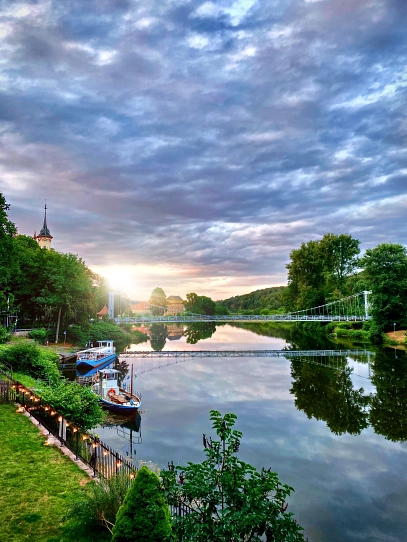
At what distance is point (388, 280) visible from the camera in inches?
1826

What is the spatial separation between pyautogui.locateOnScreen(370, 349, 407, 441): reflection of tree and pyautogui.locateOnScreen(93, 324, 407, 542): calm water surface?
0.05 metres

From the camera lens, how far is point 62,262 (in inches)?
1778

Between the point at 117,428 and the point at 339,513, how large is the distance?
1071cm

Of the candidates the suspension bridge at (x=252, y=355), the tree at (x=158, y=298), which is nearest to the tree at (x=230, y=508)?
the suspension bridge at (x=252, y=355)

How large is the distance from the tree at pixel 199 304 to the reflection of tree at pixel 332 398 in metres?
107

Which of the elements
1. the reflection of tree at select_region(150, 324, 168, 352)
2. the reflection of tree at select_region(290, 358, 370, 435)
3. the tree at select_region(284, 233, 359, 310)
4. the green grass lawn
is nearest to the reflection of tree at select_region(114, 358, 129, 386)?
the reflection of tree at select_region(150, 324, 168, 352)

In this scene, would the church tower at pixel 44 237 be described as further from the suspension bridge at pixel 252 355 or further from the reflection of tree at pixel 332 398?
the reflection of tree at pixel 332 398

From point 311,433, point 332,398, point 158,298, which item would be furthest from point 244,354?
point 158,298

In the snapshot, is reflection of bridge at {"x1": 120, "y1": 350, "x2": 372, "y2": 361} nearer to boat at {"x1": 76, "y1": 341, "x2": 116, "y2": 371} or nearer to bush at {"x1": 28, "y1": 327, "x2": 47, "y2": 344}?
boat at {"x1": 76, "y1": 341, "x2": 116, "y2": 371}

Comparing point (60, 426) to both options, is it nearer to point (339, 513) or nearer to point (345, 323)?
point (339, 513)

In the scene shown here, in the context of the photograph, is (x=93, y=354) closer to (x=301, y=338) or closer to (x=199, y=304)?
(x=301, y=338)

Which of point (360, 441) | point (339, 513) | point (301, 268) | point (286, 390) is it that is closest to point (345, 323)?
point (301, 268)

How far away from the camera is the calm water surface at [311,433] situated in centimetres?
1107

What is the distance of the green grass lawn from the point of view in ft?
24.1
